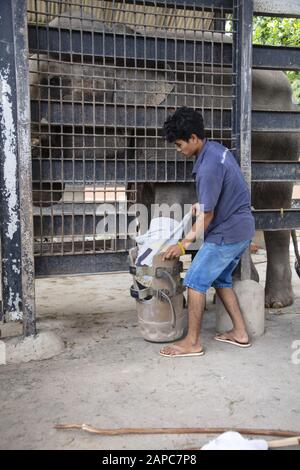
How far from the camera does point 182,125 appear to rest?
3.27m

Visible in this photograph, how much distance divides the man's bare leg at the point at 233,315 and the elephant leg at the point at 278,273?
1.23m

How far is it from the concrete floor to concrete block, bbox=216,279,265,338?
0.33 feet

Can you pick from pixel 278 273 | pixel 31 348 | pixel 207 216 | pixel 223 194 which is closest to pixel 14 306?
pixel 31 348

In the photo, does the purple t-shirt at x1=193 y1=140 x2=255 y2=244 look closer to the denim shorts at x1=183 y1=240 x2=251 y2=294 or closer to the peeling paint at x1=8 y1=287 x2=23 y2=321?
the denim shorts at x1=183 y1=240 x2=251 y2=294

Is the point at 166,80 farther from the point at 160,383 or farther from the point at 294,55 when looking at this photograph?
the point at 160,383

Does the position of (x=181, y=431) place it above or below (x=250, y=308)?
below

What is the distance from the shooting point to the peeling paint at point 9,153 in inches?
132

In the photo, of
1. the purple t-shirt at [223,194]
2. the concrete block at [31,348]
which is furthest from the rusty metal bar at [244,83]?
the concrete block at [31,348]

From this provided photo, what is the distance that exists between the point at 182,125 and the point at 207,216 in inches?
24.0

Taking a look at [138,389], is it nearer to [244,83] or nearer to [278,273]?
[244,83]

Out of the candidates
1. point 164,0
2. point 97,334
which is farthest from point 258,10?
point 97,334

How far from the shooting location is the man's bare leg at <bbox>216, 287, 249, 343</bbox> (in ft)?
11.9

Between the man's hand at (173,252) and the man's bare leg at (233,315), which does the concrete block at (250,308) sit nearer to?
the man's bare leg at (233,315)

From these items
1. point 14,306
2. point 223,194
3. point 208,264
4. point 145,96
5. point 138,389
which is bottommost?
point 138,389
